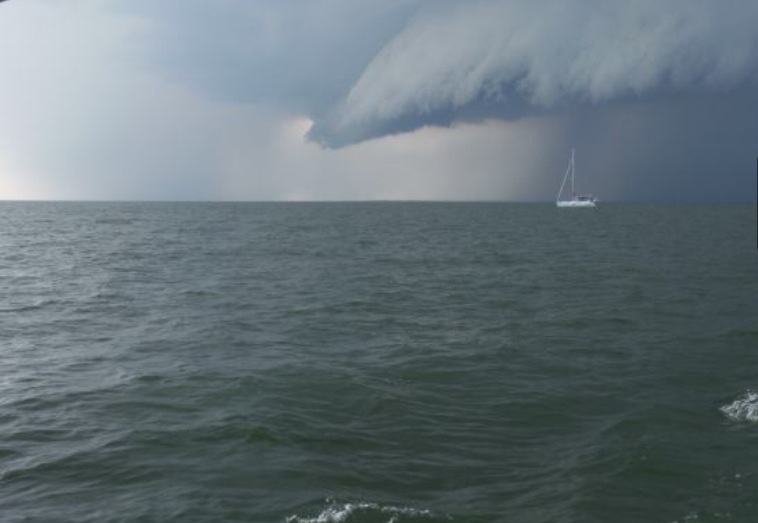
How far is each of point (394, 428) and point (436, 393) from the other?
123 inches

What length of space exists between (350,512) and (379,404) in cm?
617

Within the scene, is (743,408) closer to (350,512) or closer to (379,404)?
(379,404)

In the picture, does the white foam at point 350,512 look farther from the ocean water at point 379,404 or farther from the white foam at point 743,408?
the white foam at point 743,408

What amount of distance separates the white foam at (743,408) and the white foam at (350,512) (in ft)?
29.5

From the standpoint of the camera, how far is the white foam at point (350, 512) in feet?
34.1

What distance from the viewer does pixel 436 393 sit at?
18.0m

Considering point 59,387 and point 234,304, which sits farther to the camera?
point 234,304

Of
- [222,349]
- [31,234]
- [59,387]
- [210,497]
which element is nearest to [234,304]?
[222,349]

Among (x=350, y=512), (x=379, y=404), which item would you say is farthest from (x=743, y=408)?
(x=350, y=512)

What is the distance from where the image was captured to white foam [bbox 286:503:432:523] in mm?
10406

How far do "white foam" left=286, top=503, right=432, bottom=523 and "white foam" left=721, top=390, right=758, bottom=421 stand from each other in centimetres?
899

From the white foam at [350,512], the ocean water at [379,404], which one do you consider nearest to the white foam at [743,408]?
the ocean water at [379,404]

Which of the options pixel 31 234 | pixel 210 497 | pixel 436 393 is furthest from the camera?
pixel 31 234

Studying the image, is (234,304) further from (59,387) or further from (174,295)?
(59,387)
